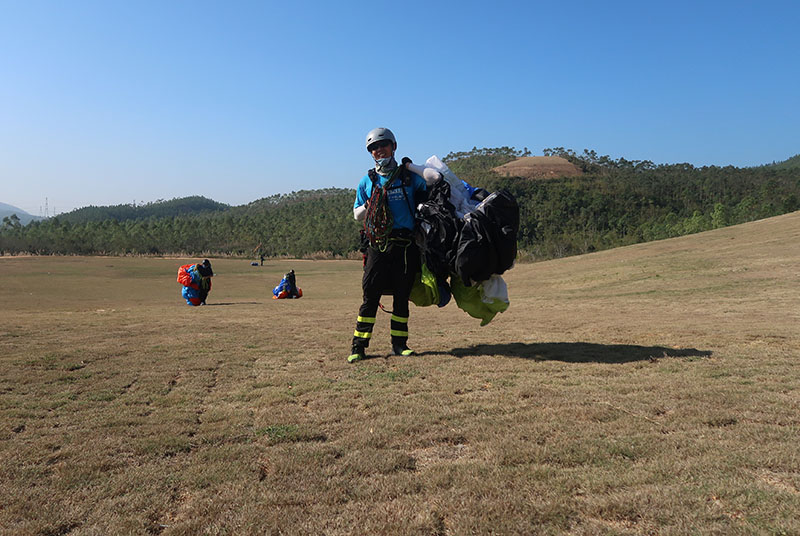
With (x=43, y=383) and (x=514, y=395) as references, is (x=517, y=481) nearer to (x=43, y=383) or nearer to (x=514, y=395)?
(x=514, y=395)

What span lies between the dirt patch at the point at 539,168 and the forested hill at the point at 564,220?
383cm

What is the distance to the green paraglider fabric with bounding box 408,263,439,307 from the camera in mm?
6191

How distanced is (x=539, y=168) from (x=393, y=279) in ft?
424

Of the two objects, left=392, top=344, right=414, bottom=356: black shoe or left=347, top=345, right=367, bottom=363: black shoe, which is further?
left=392, top=344, right=414, bottom=356: black shoe

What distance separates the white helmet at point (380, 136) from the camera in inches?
253

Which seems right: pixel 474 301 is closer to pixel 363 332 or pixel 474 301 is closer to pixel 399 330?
pixel 399 330

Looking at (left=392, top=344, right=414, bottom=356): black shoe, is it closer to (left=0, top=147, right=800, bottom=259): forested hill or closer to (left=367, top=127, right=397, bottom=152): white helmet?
(left=367, top=127, right=397, bottom=152): white helmet

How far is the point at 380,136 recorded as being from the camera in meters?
6.44

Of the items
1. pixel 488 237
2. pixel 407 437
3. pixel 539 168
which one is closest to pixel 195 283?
pixel 488 237

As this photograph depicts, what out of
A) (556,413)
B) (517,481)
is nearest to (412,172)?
(556,413)

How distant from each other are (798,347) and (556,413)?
13.2ft

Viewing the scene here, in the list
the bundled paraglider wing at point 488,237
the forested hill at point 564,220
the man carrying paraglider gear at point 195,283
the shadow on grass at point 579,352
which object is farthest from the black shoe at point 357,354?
the forested hill at point 564,220

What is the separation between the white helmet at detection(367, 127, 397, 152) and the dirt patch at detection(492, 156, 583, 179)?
116 m

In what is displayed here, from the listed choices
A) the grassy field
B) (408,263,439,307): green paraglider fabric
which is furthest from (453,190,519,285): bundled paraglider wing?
the grassy field
